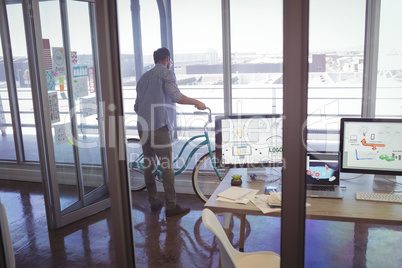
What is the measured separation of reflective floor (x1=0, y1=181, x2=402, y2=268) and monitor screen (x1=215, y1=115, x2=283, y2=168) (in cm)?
56

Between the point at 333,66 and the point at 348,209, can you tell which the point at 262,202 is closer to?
the point at 348,209

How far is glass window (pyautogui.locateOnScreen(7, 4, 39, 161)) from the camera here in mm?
4422

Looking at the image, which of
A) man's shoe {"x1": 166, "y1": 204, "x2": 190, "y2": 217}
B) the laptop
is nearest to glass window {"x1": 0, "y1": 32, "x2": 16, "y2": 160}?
man's shoe {"x1": 166, "y1": 204, "x2": 190, "y2": 217}

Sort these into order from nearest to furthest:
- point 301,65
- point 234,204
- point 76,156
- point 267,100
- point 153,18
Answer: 1. point 301,65
2. point 234,204
3. point 76,156
4. point 267,100
5. point 153,18

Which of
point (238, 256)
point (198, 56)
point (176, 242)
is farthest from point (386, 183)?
point (198, 56)

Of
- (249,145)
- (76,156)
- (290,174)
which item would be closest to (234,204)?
(249,145)

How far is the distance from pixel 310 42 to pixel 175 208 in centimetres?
287

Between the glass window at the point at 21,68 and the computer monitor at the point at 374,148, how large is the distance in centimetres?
339

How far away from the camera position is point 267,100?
167 inches

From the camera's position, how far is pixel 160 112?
143 inches

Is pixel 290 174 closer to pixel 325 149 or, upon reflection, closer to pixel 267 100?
pixel 325 149

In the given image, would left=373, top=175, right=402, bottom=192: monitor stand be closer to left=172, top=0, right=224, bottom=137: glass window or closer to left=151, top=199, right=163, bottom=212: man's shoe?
left=172, top=0, right=224, bottom=137: glass window

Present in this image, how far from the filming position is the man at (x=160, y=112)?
356cm

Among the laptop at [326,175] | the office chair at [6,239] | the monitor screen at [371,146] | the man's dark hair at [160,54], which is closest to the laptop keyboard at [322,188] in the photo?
the laptop at [326,175]
